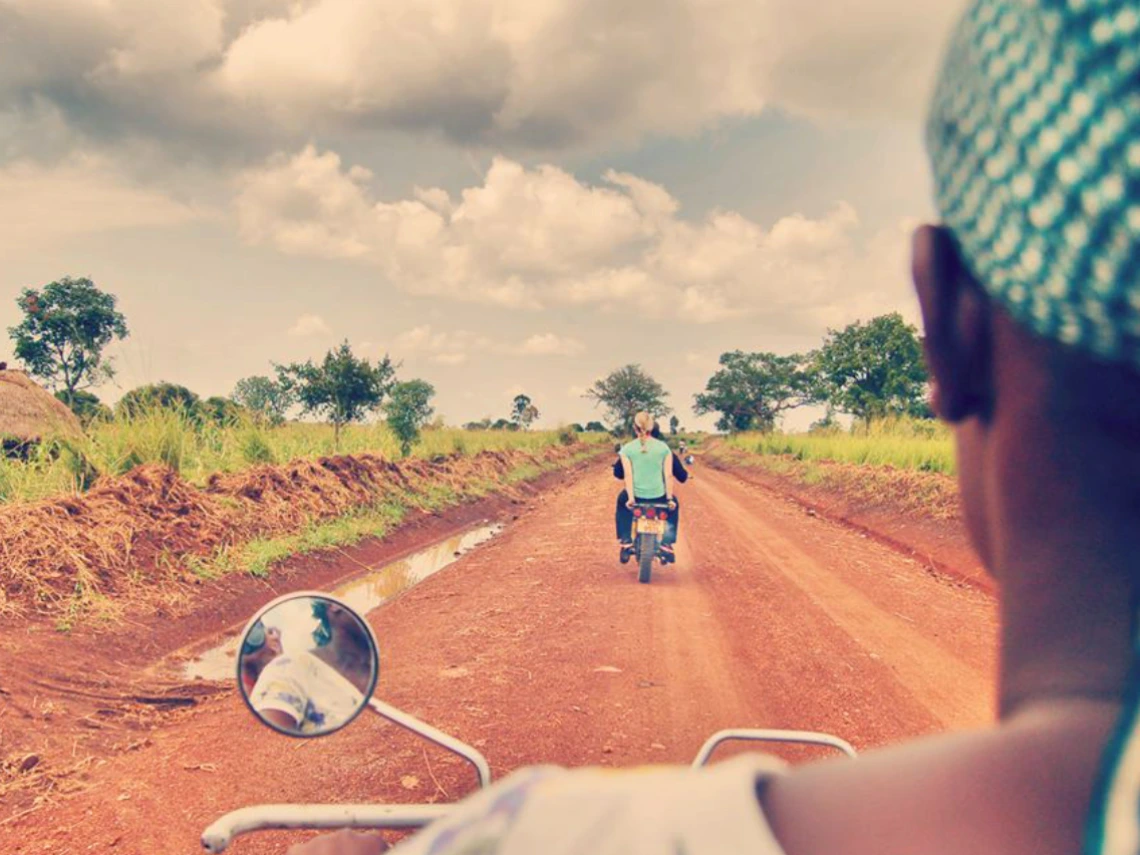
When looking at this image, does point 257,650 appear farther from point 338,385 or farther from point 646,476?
point 338,385

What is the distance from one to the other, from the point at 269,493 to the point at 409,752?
778 centimetres

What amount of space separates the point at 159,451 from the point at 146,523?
7.10 feet

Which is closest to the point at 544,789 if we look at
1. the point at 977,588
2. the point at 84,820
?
the point at 84,820

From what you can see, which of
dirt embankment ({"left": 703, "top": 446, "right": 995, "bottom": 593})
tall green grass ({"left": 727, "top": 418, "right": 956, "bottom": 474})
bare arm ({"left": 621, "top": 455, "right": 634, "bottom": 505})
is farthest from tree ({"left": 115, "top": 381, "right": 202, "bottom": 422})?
tall green grass ({"left": 727, "top": 418, "right": 956, "bottom": 474})

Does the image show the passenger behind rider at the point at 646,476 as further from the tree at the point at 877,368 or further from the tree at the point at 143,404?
the tree at the point at 877,368

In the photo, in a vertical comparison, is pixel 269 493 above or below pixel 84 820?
above

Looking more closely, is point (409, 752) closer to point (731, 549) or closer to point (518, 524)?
point (731, 549)

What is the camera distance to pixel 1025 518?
756 millimetres

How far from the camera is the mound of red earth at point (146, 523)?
7383 mm

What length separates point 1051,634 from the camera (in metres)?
0.72

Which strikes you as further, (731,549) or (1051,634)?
(731,549)

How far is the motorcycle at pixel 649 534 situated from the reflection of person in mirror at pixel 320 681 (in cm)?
821

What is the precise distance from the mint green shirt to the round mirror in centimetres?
871

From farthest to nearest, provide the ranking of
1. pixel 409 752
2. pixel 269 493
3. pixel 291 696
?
pixel 269 493 < pixel 409 752 < pixel 291 696
